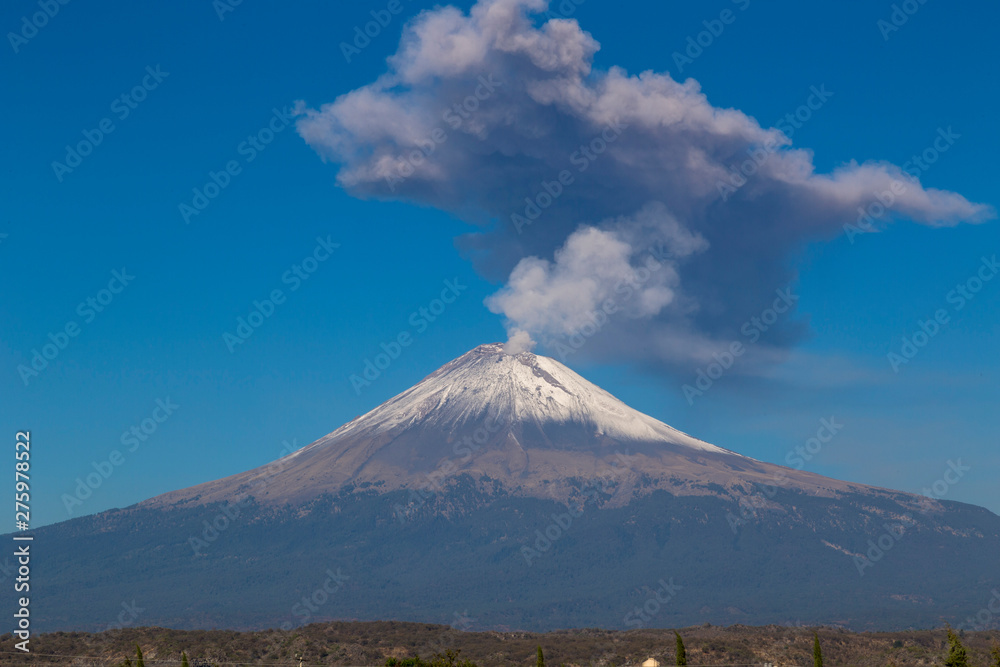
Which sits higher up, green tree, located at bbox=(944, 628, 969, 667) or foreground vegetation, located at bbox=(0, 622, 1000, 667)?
foreground vegetation, located at bbox=(0, 622, 1000, 667)

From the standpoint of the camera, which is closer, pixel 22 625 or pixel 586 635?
pixel 22 625

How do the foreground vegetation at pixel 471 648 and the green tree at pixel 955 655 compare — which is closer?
the green tree at pixel 955 655

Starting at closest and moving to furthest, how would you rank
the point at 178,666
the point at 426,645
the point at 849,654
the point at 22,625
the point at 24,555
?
the point at 24,555, the point at 22,625, the point at 178,666, the point at 849,654, the point at 426,645

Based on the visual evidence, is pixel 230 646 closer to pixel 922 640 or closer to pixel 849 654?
pixel 849 654

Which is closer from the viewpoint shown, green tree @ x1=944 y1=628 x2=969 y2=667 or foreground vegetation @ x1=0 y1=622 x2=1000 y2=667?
green tree @ x1=944 y1=628 x2=969 y2=667

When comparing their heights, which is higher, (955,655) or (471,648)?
(471,648)

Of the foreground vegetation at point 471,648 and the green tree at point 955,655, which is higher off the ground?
the foreground vegetation at point 471,648

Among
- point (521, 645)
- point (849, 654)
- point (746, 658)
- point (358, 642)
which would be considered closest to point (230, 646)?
point (358, 642)

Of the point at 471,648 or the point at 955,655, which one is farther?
the point at 471,648
